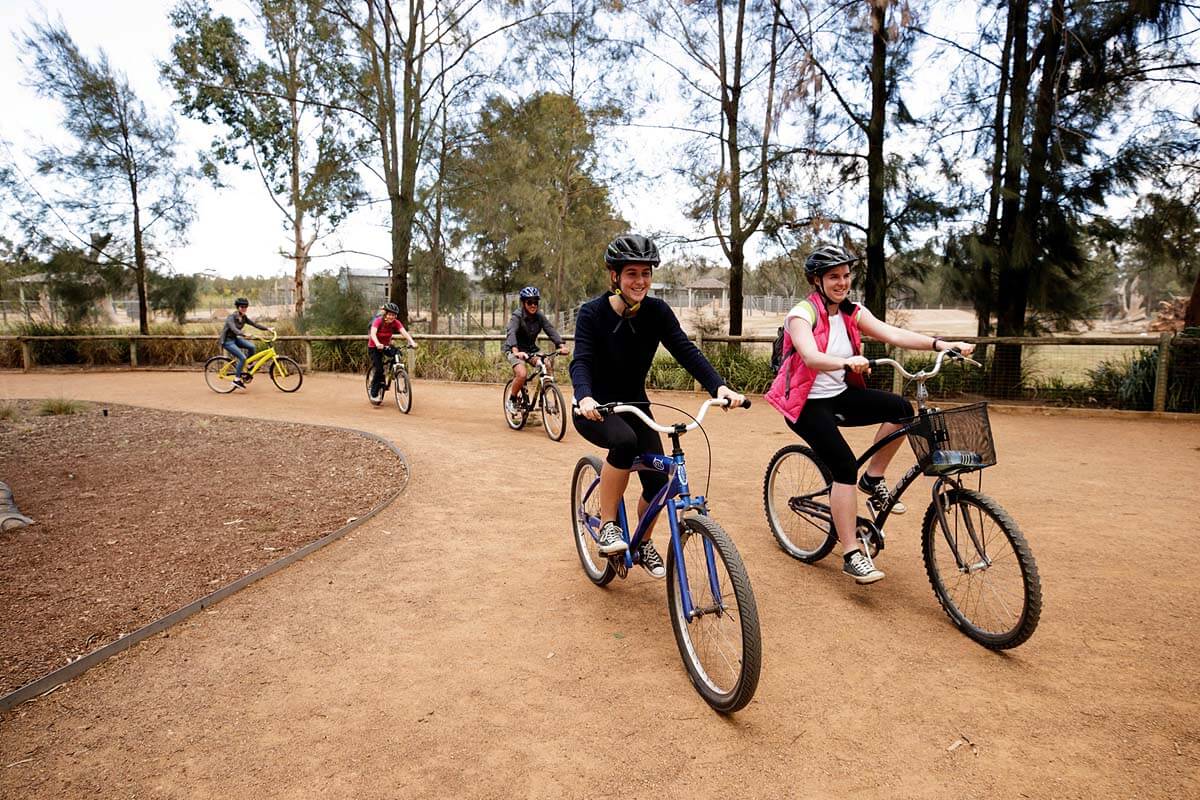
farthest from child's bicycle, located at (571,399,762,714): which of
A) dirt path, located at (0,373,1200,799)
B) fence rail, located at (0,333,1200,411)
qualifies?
fence rail, located at (0,333,1200,411)

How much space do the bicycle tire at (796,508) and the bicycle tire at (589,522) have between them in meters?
1.22

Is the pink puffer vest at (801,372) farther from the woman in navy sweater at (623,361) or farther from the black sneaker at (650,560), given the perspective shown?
the black sneaker at (650,560)

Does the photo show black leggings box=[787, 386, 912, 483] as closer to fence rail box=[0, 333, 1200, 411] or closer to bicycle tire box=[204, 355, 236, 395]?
fence rail box=[0, 333, 1200, 411]

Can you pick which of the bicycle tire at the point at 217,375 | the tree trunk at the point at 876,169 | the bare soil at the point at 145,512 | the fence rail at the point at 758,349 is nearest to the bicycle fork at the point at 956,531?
the bare soil at the point at 145,512

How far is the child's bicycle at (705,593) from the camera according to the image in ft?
8.14

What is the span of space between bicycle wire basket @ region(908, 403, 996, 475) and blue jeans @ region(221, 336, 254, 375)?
1328 cm

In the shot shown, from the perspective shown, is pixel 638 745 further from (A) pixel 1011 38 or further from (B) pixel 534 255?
(B) pixel 534 255

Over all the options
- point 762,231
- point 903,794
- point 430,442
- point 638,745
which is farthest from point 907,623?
point 762,231

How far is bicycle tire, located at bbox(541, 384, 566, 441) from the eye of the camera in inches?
333

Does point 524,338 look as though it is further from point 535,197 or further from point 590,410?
point 535,197

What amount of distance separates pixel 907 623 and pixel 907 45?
40.4 ft

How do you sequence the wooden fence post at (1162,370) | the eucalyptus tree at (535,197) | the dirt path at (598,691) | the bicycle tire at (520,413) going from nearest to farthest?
1. the dirt path at (598,691)
2. the bicycle tire at (520,413)
3. the wooden fence post at (1162,370)
4. the eucalyptus tree at (535,197)

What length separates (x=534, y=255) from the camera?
29812 millimetres

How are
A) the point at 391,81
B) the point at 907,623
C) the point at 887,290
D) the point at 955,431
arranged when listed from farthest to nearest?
the point at 391,81, the point at 887,290, the point at 907,623, the point at 955,431
